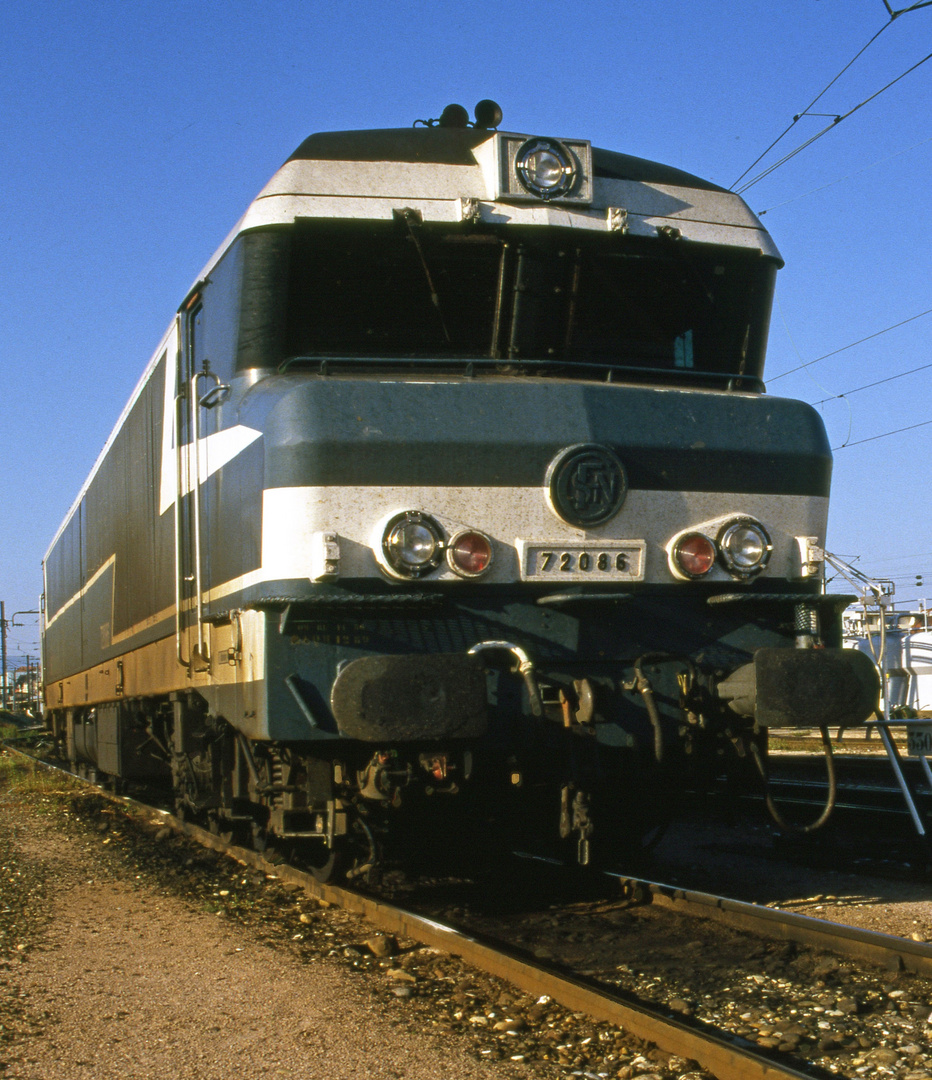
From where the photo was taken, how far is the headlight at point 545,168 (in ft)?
18.9

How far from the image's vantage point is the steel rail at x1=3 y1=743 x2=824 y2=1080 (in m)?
3.59

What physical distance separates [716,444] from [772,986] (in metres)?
2.34

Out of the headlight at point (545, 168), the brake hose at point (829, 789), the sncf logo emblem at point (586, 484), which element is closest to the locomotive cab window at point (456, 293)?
the headlight at point (545, 168)

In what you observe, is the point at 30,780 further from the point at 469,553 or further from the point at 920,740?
the point at 469,553

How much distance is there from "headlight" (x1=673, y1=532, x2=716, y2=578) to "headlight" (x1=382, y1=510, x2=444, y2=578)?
1.11 meters

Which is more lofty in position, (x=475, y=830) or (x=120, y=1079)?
(x=475, y=830)

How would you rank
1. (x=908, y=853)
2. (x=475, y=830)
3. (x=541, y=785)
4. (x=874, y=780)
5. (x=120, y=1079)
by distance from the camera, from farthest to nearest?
(x=874, y=780) < (x=908, y=853) < (x=475, y=830) < (x=541, y=785) < (x=120, y=1079)

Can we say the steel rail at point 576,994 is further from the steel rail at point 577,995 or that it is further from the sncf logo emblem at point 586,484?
the sncf logo emblem at point 586,484

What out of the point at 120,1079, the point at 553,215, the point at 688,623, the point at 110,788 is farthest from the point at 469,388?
the point at 110,788

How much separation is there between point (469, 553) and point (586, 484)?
0.61 metres

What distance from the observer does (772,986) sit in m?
4.57

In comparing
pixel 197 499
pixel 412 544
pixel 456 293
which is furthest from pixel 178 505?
pixel 412 544

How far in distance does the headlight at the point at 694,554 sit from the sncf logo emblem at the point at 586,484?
360 millimetres

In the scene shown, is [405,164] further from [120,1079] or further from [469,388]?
[120,1079]
